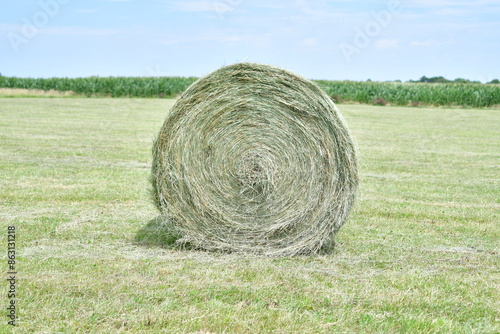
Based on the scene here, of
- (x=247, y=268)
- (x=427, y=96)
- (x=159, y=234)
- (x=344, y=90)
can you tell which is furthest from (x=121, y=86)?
(x=247, y=268)

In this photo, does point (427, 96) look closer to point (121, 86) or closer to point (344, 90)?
point (344, 90)

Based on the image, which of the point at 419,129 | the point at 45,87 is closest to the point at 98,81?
the point at 45,87

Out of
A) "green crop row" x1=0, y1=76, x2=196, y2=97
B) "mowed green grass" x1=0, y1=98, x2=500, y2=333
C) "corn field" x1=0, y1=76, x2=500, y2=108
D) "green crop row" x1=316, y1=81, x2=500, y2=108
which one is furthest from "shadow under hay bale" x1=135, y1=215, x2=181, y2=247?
"green crop row" x1=0, y1=76, x2=196, y2=97

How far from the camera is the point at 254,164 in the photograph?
262 inches

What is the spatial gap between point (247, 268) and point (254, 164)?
129 centimetres

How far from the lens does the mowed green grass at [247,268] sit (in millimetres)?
4566

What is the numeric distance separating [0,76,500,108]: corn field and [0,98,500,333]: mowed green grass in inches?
1315

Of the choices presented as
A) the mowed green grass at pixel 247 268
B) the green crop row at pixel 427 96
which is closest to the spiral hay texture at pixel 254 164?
the mowed green grass at pixel 247 268

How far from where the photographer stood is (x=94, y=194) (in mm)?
9148

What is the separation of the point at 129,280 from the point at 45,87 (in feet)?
161

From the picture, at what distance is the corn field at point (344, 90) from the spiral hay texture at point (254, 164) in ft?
118

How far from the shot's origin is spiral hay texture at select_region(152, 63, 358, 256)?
6.53 meters

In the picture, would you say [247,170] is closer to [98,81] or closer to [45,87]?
[98,81]

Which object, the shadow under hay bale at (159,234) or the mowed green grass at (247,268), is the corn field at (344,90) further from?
the shadow under hay bale at (159,234)
